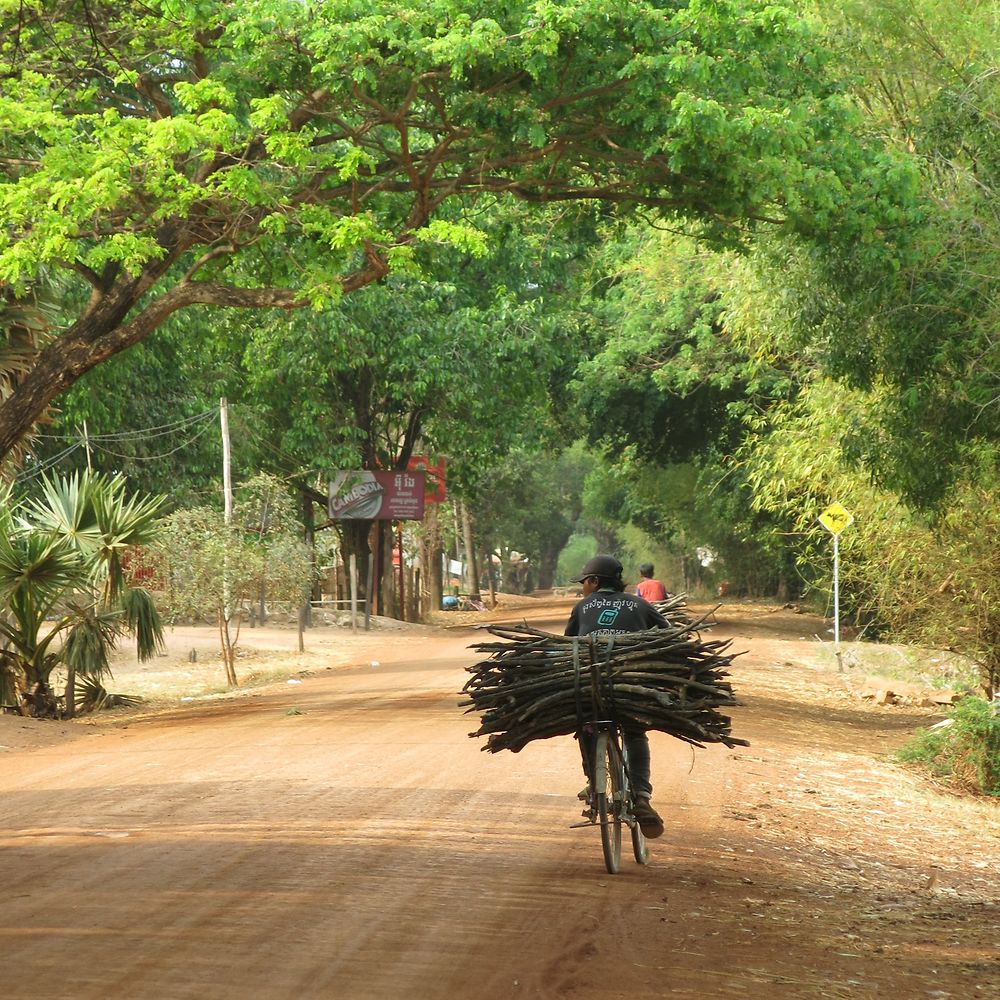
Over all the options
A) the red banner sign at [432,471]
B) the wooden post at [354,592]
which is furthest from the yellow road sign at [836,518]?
the red banner sign at [432,471]

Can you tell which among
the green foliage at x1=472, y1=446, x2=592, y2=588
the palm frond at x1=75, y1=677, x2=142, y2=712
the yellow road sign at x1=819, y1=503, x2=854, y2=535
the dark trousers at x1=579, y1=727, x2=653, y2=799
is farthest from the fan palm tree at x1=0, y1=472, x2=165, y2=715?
the green foliage at x1=472, y1=446, x2=592, y2=588

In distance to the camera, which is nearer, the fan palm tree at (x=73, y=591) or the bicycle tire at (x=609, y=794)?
the bicycle tire at (x=609, y=794)

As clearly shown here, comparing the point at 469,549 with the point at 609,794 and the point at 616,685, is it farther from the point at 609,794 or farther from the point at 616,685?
the point at 616,685

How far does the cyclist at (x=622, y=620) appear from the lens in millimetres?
8758

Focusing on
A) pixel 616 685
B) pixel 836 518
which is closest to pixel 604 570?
pixel 616 685

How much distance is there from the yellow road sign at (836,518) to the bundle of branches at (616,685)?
13.6 meters

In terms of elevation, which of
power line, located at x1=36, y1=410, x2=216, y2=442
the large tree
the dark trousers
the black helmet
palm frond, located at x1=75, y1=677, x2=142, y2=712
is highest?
the large tree

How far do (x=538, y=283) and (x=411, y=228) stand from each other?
75.4 ft

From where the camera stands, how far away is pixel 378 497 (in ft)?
133

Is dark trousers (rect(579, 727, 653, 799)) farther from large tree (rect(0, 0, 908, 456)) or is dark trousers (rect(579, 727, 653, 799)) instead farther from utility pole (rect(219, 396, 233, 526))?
utility pole (rect(219, 396, 233, 526))

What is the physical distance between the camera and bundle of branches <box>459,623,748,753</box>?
334 inches

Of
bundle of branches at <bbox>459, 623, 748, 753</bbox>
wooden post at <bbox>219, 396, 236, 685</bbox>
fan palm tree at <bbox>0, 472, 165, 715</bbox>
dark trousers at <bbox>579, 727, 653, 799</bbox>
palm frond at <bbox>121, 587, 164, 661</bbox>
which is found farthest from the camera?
wooden post at <bbox>219, 396, 236, 685</bbox>

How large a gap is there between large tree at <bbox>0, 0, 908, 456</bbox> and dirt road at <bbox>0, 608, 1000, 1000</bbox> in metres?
5.21

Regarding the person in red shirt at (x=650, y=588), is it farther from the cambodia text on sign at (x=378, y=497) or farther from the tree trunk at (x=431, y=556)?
the tree trunk at (x=431, y=556)
